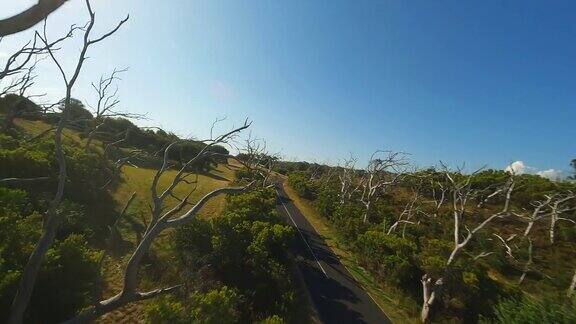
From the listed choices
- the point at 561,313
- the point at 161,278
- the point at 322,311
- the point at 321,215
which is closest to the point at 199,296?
the point at 161,278

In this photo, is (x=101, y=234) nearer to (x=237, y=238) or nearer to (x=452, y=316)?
(x=237, y=238)

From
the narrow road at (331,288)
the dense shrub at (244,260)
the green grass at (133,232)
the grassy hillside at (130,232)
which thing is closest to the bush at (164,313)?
the grassy hillside at (130,232)

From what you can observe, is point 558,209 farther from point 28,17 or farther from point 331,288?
point 28,17

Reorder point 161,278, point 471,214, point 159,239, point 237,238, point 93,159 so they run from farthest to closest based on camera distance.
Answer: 1. point 471,214
2. point 93,159
3. point 159,239
4. point 237,238
5. point 161,278

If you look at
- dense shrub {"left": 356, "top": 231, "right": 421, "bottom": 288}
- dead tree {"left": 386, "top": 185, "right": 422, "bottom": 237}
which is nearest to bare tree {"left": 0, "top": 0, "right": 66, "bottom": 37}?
dense shrub {"left": 356, "top": 231, "right": 421, "bottom": 288}

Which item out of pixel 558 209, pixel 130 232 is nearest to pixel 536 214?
pixel 558 209

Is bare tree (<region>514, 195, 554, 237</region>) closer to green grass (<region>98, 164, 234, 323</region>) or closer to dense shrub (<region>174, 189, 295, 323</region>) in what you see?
dense shrub (<region>174, 189, 295, 323</region>)
